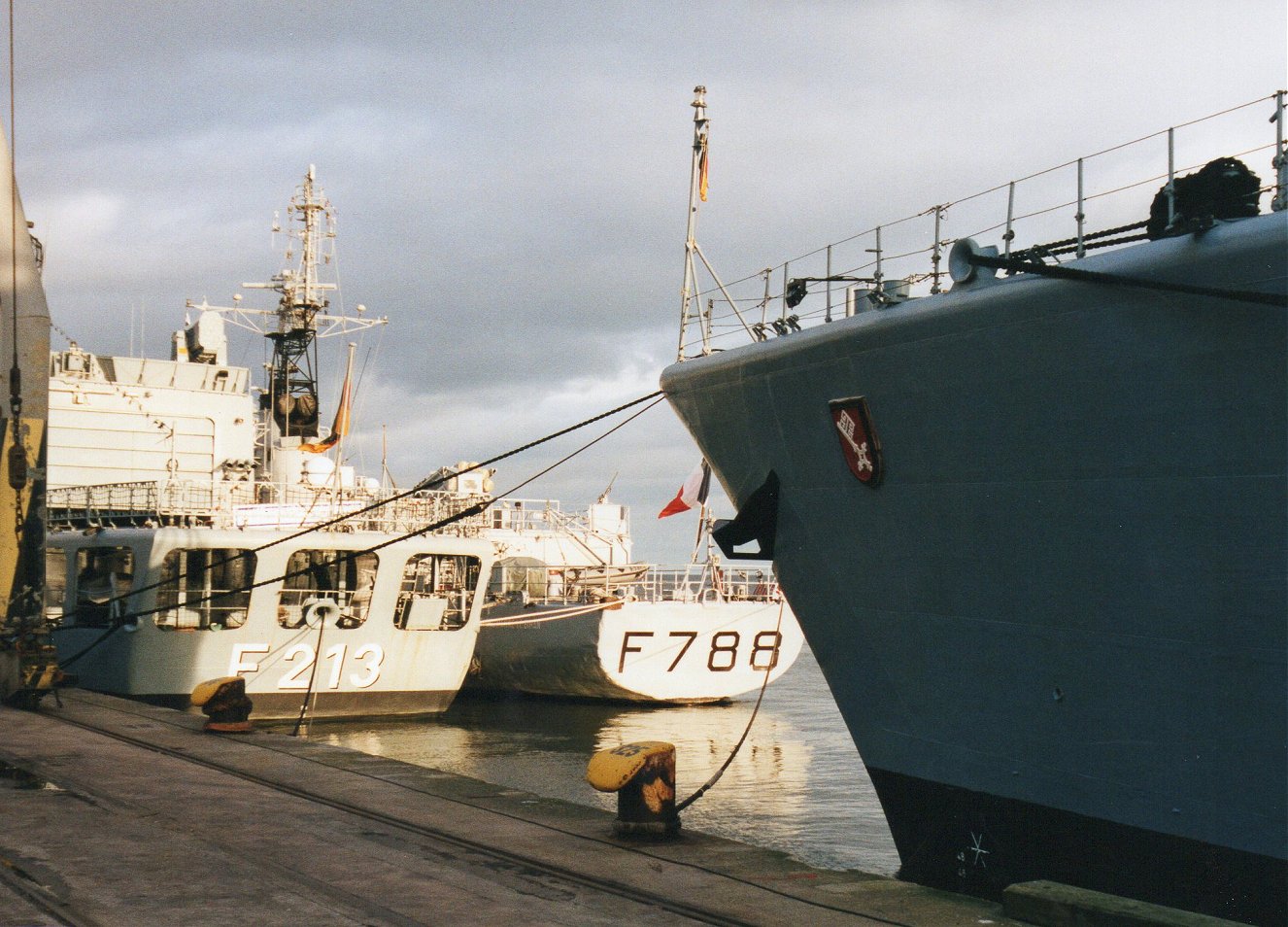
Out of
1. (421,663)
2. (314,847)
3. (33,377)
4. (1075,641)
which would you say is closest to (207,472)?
(421,663)

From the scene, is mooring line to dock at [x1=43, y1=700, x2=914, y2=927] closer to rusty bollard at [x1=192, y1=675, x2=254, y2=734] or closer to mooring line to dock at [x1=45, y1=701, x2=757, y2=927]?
mooring line to dock at [x1=45, y1=701, x2=757, y2=927]

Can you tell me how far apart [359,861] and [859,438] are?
167 inches

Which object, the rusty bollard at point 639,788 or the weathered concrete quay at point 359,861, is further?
the rusty bollard at point 639,788

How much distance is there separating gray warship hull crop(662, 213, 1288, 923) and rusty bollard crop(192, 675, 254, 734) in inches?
276

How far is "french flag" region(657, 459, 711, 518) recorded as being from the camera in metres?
12.2

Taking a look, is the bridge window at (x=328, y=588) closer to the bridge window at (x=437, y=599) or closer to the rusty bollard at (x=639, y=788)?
the bridge window at (x=437, y=599)

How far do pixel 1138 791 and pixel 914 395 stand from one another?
2.71 metres

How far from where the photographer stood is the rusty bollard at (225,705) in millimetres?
13367

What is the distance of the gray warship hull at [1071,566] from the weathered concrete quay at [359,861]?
117cm

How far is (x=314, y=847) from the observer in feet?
26.2

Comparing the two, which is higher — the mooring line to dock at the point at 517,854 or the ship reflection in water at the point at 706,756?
the mooring line to dock at the point at 517,854

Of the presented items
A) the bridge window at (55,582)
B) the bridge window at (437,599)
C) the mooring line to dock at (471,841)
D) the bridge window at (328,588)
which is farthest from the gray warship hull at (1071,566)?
the bridge window at (55,582)

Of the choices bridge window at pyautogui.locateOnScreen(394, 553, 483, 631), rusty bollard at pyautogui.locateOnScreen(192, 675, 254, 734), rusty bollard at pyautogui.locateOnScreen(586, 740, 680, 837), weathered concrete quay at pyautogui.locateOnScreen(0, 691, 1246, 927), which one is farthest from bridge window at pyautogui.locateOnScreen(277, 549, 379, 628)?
rusty bollard at pyautogui.locateOnScreen(586, 740, 680, 837)

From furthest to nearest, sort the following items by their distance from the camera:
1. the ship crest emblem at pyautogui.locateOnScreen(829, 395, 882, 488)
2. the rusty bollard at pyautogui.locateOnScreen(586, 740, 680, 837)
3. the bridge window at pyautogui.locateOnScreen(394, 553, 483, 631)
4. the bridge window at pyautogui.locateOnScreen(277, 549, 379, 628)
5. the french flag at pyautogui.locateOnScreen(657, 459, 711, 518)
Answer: the bridge window at pyautogui.locateOnScreen(394, 553, 483, 631)
the bridge window at pyautogui.locateOnScreen(277, 549, 379, 628)
the french flag at pyautogui.locateOnScreen(657, 459, 711, 518)
the ship crest emblem at pyautogui.locateOnScreen(829, 395, 882, 488)
the rusty bollard at pyautogui.locateOnScreen(586, 740, 680, 837)
